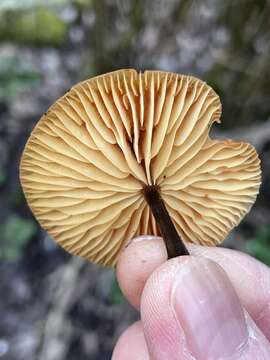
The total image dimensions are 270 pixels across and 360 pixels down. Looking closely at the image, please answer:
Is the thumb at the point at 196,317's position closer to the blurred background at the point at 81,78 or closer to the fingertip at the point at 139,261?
the fingertip at the point at 139,261

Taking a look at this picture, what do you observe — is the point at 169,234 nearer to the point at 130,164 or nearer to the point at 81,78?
the point at 130,164

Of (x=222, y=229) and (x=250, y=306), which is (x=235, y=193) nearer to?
(x=222, y=229)

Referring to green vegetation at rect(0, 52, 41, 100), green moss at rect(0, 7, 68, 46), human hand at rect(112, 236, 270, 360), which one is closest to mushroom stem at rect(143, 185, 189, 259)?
human hand at rect(112, 236, 270, 360)

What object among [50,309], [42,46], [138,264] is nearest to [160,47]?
[42,46]

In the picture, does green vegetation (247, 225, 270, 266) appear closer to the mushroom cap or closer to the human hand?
the mushroom cap

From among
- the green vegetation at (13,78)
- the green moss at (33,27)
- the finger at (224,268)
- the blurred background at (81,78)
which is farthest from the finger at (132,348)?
the green moss at (33,27)

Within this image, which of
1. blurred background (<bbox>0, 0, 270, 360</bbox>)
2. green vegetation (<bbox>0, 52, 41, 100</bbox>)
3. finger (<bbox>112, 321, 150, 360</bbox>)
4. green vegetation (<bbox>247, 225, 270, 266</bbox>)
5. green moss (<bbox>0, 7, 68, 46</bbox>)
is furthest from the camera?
green moss (<bbox>0, 7, 68, 46</bbox>)
